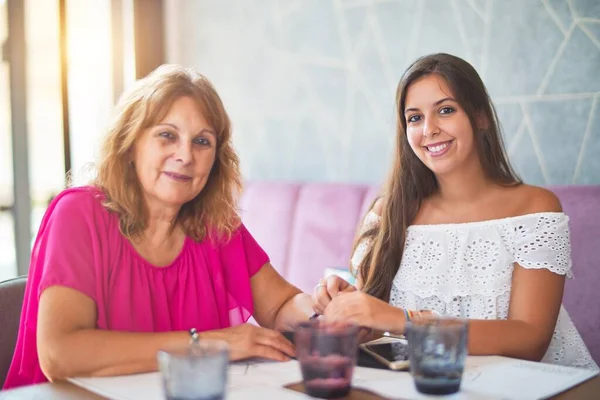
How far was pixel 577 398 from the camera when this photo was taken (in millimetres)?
1030

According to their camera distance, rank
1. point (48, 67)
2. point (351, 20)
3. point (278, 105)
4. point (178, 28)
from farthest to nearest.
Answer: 1. point (178, 28)
2. point (48, 67)
3. point (278, 105)
4. point (351, 20)

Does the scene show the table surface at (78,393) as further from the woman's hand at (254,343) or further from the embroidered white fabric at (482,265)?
the embroidered white fabric at (482,265)

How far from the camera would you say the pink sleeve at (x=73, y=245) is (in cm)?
136

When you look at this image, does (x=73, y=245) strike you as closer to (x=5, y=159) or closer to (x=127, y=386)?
(x=127, y=386)

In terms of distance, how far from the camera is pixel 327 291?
156 centimetres

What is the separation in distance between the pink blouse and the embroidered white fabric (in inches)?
17.4

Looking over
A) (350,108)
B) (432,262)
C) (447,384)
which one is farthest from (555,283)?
(350,108)

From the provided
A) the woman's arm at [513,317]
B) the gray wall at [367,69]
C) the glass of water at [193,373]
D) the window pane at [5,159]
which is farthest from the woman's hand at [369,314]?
the window pane at [5,159]

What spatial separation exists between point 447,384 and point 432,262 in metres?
0.82

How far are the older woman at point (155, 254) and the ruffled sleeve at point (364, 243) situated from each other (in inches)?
10.4

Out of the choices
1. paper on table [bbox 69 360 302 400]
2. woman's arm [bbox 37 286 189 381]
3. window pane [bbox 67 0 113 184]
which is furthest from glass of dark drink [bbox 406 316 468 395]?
window pane [bbox 67 0 113 184]

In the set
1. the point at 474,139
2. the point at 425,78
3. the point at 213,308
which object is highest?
the point at 425,78

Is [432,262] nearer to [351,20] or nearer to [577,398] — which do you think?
[577,398]

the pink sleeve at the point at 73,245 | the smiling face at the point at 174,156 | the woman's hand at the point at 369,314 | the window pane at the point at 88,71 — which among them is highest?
the window pane at the point at 88,71
